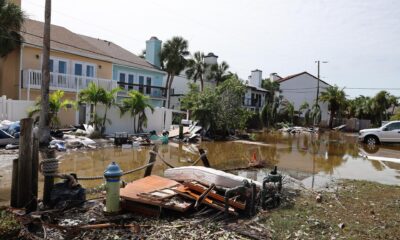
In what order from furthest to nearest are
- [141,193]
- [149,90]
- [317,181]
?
[149,90] → [317,181] → [141,193]

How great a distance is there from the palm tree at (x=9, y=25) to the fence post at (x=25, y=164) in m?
15.4

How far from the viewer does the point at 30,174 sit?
6.61 m

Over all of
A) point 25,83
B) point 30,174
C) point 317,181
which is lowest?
point 317,181

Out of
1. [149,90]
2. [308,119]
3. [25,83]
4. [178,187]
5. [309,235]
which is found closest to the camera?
[309,235]

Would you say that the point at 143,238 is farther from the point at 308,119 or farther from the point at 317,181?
Result: the point at 308,119

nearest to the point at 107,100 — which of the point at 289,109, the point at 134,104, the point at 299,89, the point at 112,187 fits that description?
the point at 134,104

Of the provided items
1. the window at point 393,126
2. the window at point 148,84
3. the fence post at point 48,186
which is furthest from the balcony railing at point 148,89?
the fence post at point 48,186

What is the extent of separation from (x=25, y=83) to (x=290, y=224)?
20218 millimetres

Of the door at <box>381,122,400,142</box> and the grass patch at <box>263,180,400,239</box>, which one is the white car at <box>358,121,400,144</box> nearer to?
the door at <box>381,122,400,142</box>

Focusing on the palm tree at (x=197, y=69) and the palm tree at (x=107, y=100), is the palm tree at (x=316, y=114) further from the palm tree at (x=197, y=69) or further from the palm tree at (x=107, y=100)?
the palm tree at (x=107, y=100)

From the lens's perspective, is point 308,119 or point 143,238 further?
point 308,119

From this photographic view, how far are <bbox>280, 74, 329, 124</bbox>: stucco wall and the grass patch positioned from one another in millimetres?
51063

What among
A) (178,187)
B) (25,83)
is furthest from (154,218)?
(25,83)

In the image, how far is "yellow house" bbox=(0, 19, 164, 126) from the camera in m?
22.1
